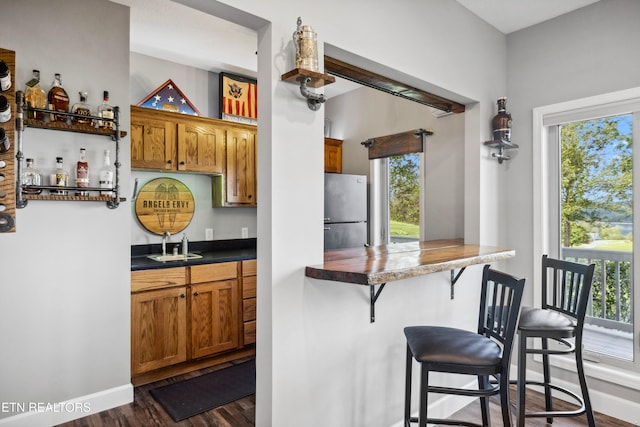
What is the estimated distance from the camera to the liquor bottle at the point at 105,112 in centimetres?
244

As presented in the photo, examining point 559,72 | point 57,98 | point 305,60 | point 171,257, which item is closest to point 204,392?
point 171,257

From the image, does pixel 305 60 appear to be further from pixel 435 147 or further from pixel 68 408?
pixel 68 408

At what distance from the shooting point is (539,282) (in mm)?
2803

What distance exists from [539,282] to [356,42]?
2181 millimetres

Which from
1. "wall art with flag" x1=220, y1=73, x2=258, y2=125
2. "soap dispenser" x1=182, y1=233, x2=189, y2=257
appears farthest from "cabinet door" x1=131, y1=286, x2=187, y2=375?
"wall art with flag" x1=220, y1=73, x2=258, y2=125

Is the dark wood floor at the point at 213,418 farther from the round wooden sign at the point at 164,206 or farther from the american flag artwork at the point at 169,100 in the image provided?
the american flag artwork at the point at 169,100

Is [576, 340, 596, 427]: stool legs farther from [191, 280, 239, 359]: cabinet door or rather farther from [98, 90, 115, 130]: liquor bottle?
[98, 90, 115, 130]: liquor bottle

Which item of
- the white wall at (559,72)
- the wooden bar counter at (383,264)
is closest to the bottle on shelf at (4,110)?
the wooden bar counter at (383,264)

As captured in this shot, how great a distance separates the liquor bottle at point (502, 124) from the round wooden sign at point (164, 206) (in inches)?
108

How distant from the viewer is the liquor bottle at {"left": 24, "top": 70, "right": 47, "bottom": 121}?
2.20 metres

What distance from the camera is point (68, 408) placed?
2.36 m

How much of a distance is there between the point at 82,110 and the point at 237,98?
1737mm

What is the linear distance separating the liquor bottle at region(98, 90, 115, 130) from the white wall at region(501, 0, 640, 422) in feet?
9.41

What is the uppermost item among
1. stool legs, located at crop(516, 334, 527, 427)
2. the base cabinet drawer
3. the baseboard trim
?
stool legs, located at crop(516, 334, 527, 427)
